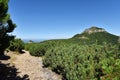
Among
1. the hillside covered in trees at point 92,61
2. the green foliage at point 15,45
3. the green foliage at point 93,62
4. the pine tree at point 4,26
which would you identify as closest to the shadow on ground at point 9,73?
the pine tree at point 4,26

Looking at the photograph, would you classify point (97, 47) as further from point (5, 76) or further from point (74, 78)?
point (5, 76)

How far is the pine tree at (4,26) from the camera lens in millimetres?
13923

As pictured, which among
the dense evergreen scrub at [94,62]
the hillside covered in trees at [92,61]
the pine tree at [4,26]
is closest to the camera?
the dense evergreen scrub at [94,62]

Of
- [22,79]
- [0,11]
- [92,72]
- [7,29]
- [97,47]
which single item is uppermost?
[0,11]

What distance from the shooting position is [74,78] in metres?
11.0

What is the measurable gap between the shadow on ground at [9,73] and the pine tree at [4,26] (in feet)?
5.98

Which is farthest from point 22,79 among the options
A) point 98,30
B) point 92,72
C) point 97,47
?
point 98,30

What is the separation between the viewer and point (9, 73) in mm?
16438

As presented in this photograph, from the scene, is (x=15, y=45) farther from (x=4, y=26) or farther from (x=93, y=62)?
(x=93, y=62)

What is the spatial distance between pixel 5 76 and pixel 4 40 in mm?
2989

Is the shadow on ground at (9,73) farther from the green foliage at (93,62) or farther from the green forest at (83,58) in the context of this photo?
the green foliage at (93,62)

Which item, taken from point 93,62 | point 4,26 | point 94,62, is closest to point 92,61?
point 93,62

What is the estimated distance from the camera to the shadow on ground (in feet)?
49.9

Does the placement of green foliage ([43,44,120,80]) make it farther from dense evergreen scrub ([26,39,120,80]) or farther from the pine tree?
the pine tree
